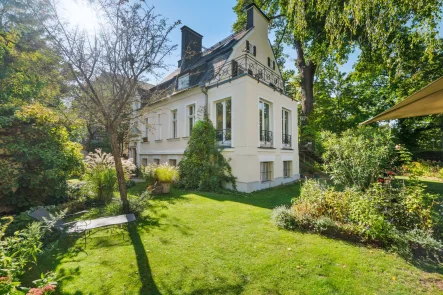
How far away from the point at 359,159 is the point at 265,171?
496 centimetres

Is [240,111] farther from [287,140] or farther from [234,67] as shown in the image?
[287,140]

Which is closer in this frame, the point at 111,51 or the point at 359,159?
the point at 111,51

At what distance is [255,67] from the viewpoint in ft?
42.2

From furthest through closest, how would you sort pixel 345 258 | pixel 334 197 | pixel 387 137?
pixel 387 137 < pixel 334 197 < pixel 345 258

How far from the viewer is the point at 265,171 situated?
11094 mm

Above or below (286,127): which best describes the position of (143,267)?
below

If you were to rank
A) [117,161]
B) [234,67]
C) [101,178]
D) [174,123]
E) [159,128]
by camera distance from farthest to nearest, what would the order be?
[159,128] → [174,123] → [234,67] → [101,178] → [117,161]

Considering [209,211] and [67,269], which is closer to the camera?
[67,269]

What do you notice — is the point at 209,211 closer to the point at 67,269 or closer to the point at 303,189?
the point at 303,189

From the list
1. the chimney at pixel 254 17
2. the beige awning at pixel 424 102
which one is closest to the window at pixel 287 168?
the beige awning at pixel 424 102

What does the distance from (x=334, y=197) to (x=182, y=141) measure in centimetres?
944

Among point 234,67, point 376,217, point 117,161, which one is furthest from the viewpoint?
point 234,67

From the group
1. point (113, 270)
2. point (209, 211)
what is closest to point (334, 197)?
point (209, 211)

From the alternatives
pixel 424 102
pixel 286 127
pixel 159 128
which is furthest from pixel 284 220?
pixel 159 128
